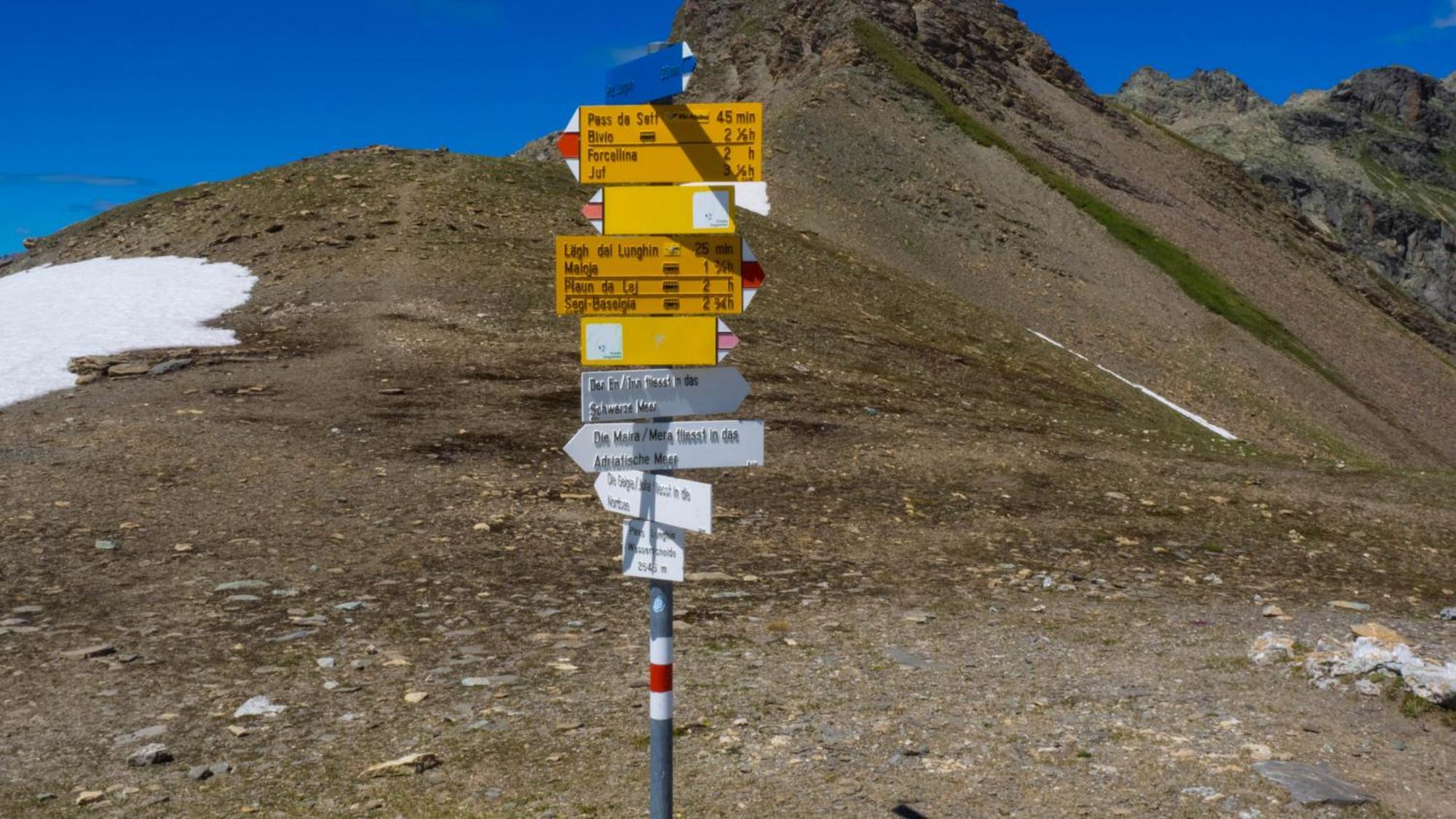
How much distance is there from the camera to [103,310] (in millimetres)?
26266

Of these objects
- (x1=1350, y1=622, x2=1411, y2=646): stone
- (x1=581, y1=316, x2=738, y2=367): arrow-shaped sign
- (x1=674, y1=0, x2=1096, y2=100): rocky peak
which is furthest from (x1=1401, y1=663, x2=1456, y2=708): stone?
(x1=674, y1=0, x2=1096, y2=100): rocky peak

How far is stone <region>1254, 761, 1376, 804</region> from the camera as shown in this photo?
688cm

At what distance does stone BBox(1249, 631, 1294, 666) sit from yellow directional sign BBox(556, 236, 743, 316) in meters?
6.44

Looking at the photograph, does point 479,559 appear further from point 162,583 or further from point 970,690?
point 970,690

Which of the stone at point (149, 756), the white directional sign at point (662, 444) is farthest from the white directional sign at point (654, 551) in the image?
the stone at point (149, 756)

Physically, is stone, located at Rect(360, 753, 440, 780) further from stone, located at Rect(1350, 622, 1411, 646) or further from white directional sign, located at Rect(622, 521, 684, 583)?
stone, located at Rect(1350, 622, 1411, 646)

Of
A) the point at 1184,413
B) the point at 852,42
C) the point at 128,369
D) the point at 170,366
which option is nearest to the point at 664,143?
the point at 170,366

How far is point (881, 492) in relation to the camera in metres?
16.4

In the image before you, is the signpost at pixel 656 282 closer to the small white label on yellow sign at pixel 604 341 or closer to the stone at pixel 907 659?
the small white label on yellow sign at pixel 604 341

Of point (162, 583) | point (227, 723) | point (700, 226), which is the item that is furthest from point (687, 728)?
point (162, 583)

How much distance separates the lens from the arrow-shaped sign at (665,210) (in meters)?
6.04

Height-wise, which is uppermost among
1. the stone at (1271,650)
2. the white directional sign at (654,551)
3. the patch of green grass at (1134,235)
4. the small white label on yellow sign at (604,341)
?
the patch of green grass at (1134,235)

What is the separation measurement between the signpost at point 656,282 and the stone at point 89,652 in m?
5.98

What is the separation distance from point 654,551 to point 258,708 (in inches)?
174
